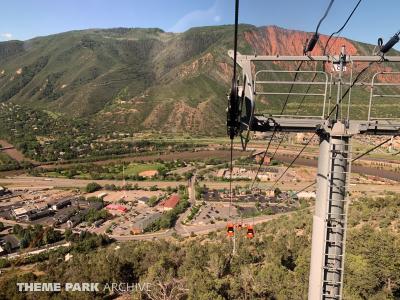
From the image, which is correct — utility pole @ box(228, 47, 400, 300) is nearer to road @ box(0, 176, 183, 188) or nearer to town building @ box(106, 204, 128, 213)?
town building @ box(106, 204, 128, 213)

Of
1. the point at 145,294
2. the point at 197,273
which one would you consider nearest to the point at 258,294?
the point at 197,273

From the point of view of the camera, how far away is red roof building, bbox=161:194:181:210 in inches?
1746

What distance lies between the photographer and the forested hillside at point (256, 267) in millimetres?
14594

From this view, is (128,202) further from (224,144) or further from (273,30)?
(273,30)

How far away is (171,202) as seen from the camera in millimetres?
45719

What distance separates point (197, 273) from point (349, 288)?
21.8 feet

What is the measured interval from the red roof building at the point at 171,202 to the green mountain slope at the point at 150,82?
60.3 metres

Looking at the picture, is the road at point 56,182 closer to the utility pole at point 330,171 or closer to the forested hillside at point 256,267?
the forested hillside at point 256,267

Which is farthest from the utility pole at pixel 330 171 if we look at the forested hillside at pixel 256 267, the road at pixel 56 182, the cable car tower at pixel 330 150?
the road at pixel 56 182

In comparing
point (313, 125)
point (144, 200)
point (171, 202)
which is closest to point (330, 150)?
point (313, 125)

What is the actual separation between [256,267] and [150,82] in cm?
14689

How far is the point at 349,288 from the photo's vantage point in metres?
13.6

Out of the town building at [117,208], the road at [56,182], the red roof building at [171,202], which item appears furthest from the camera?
the road at [56,182]

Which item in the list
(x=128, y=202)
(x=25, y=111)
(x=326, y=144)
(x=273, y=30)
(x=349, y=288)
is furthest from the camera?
(x=273, y=30)
